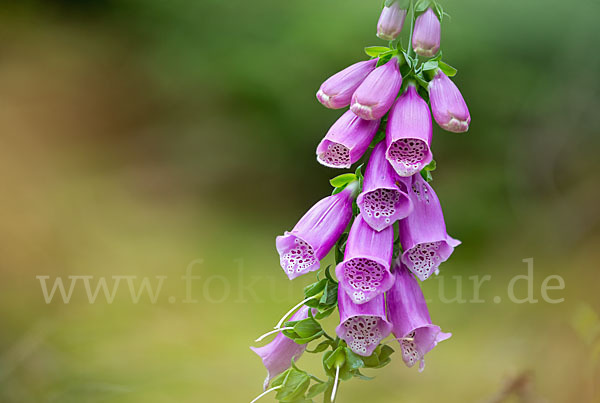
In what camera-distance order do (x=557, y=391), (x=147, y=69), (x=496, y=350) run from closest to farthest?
(x=557, y=391), (x=496, y=350), (x=147, y=69)

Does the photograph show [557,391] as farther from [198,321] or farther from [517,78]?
[517,78]

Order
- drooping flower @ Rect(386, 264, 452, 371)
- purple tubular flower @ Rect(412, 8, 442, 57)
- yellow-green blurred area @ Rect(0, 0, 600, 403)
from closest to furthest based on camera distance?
purple tubular flower @ Rect(412, 8, 442, 57)
drooping flower @ Rect(386, 264, 452, 371)
yellow-green blurred area @ Rect(0, 0, 600, 403)

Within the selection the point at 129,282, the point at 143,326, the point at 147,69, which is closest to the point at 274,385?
the point at 143,326

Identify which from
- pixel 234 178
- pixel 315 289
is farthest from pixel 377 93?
pixel 234 178

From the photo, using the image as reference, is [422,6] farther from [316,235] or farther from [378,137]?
[316,235]

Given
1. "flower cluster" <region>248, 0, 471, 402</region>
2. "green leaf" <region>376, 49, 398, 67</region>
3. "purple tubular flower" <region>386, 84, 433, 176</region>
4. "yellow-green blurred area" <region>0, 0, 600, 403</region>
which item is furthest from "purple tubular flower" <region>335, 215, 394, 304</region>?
Result: "yellow-green blurred area" <region>0, 0, 600, 403</region>

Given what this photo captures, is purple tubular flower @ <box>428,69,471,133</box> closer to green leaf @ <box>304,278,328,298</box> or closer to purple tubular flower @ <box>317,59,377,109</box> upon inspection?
purple tubular flower @ <box>317,59,377,109</box>
